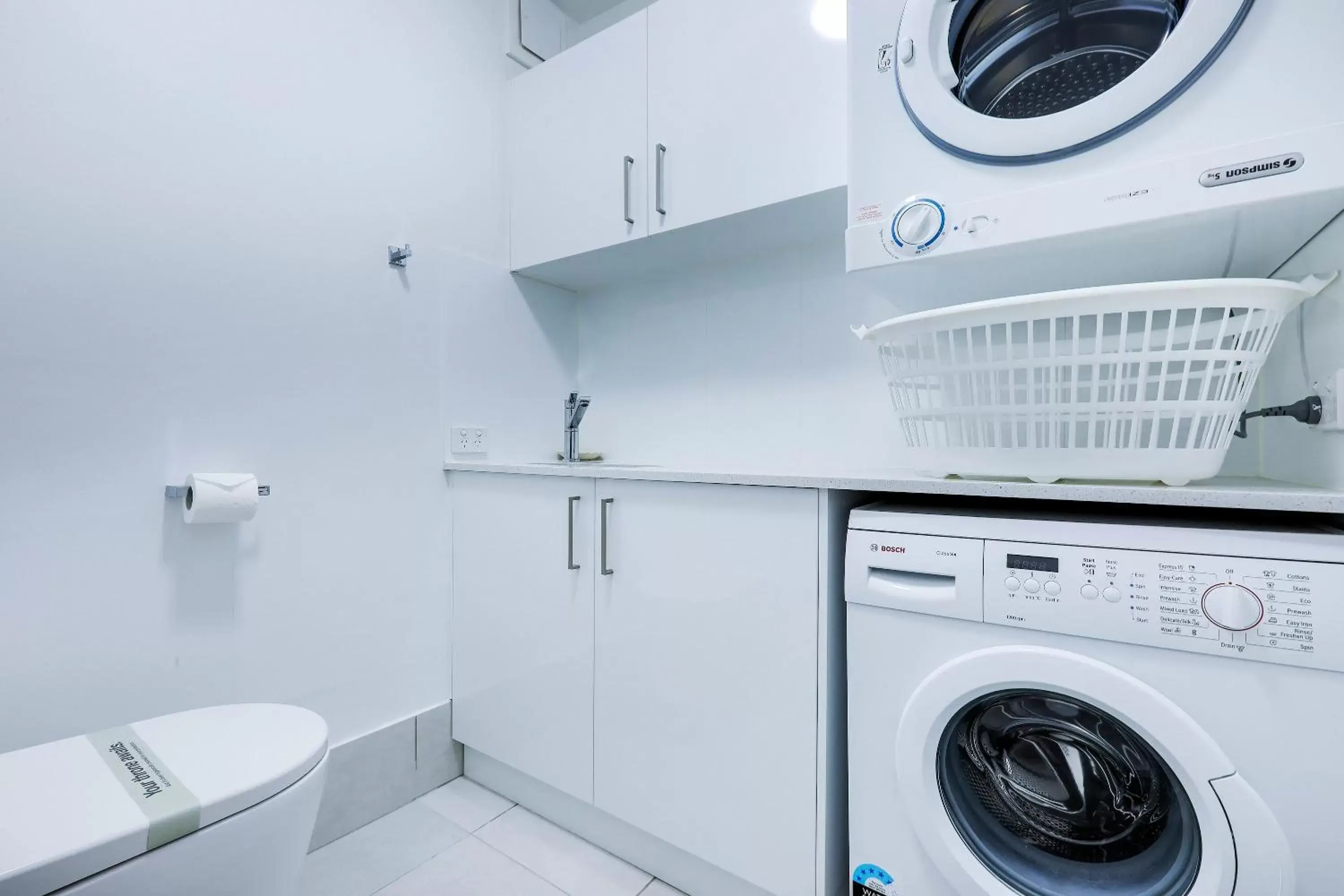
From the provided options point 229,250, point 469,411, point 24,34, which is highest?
point 24,34

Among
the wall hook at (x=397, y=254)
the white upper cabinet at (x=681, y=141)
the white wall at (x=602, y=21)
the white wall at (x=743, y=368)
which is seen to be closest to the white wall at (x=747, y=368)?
the white wall at (x=743, y=368)

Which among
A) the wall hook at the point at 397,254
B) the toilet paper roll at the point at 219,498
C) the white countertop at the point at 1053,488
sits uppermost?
the wall hook at the point at 397,254

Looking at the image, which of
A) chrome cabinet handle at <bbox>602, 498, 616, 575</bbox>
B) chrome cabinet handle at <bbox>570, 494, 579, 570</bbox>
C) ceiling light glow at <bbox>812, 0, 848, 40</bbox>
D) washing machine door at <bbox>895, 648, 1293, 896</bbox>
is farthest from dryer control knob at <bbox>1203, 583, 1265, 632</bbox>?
ceiling light glow at <bbox>812, 0, 848, 40</bbox>

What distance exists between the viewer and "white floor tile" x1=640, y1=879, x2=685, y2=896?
1237 millimetres

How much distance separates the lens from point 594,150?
1.63m

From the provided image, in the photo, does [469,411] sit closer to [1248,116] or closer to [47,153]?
[47,153]

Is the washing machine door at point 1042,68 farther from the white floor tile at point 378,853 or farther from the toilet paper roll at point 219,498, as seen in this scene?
the white floor tile at point 378,853

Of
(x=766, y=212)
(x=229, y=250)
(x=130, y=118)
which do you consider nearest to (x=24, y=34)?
(x=130, y=118)

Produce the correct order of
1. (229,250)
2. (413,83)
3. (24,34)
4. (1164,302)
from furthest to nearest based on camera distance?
(413,83), (229,250), (24,34), (1164,302)

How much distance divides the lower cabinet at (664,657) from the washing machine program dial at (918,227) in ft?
1.50

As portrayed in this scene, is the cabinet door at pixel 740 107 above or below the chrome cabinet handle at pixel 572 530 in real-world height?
above

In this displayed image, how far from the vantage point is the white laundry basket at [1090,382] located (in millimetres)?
763

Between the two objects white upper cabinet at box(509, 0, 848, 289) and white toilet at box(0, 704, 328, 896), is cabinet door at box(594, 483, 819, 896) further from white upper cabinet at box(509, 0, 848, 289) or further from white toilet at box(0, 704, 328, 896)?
white upper cabinet at box(509, 0, 848, 289)

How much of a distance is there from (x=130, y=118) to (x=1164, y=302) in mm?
1764
